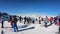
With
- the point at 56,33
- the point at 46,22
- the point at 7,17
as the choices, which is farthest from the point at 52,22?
the point at 56,33

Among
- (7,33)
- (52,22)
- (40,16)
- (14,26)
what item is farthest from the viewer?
(40,16)

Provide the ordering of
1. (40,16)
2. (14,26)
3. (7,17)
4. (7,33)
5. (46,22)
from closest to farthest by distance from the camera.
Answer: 1. (7,33)
2. (14,26)
3. (46,22)
4. (7,17)
5. (40,16)

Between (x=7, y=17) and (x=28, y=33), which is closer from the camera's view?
(x=28, y=33)

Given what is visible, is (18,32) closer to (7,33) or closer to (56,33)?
(7,33)

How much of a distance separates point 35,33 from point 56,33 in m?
1.08

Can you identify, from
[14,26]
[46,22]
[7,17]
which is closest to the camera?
[14,26]

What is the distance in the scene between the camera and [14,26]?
1180cm

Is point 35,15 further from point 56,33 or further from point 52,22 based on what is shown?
point 56,33

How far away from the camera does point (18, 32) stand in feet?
37.8

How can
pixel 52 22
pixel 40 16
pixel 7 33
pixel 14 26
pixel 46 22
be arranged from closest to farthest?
pixel 7 33 → pixel 14 26 → pixel 46 22 → pixel 52 22 → pixel 40 16

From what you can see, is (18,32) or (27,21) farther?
(27,21)

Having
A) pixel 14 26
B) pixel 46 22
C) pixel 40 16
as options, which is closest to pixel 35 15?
pixel 40 16

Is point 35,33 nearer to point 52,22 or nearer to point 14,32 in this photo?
point 14,32

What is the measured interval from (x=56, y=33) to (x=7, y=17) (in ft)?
25.7
